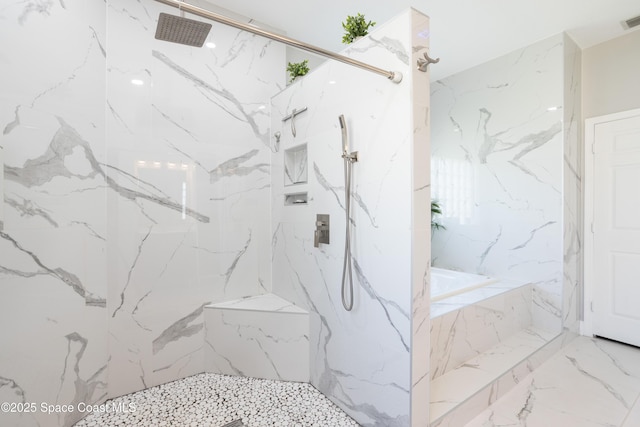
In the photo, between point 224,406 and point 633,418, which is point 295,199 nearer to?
point 224,406

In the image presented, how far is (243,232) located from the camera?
242 centimetres

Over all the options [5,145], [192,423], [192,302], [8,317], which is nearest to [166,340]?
[192,302]

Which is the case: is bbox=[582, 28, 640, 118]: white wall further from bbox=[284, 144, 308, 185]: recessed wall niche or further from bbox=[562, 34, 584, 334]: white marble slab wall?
bbox=[284, 144, 308, 185]: recessed wall niche

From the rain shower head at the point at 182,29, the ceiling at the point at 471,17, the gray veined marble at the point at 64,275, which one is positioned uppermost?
the ceiling at the point at 471,17

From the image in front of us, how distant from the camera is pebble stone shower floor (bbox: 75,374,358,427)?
1.69 m

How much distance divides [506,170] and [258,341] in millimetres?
2774

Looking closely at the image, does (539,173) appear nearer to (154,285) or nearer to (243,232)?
(243,232)

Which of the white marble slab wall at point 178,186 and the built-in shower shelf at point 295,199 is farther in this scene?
the built-in shower shelf at point 295,199

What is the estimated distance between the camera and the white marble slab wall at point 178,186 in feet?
6.35

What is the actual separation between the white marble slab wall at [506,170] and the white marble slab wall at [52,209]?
328 cm

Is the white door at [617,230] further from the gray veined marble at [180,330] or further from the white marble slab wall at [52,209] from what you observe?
the white marble slab wall at [52,209]

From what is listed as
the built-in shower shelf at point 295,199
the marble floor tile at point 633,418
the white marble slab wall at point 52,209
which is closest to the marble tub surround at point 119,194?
the white marble slab wall at point 52,209

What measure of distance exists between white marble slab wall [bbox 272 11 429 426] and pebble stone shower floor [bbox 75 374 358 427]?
5.3 inches

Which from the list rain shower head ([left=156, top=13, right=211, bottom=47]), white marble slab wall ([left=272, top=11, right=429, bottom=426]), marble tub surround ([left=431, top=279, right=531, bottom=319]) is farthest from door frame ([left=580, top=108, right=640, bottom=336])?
rain shower head ([left=156, top=13, right=211, bottom=47])
